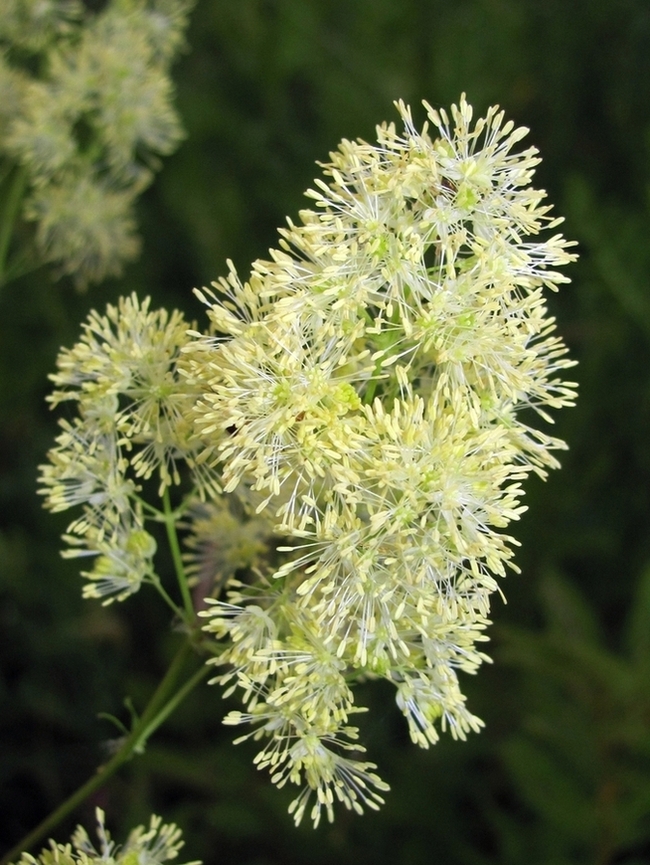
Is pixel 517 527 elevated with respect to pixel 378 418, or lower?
elevated

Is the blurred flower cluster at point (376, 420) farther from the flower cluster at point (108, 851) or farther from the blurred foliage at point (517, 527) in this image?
the blurred foliage at point (517, 527)

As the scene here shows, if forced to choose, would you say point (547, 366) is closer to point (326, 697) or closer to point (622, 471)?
point (326, 697)

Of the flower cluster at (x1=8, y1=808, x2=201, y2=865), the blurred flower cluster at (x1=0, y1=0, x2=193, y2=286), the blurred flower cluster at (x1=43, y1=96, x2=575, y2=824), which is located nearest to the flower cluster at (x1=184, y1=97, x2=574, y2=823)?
the blurred flower cluster at (x1=43, y1=96, x2=575, y2=824)

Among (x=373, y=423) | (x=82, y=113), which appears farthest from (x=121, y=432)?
(x=82, y=113)

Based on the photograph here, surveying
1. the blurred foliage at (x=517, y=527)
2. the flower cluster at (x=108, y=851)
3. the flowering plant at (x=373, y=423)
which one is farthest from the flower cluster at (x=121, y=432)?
the blurred foliage at (x=517, y=527)

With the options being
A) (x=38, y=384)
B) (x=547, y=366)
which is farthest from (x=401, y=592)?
(x=38, y=384)

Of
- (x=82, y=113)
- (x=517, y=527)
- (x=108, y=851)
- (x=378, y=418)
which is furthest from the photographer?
(x=517, y=527)

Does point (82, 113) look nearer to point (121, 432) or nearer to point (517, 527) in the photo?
point (121, 432)
